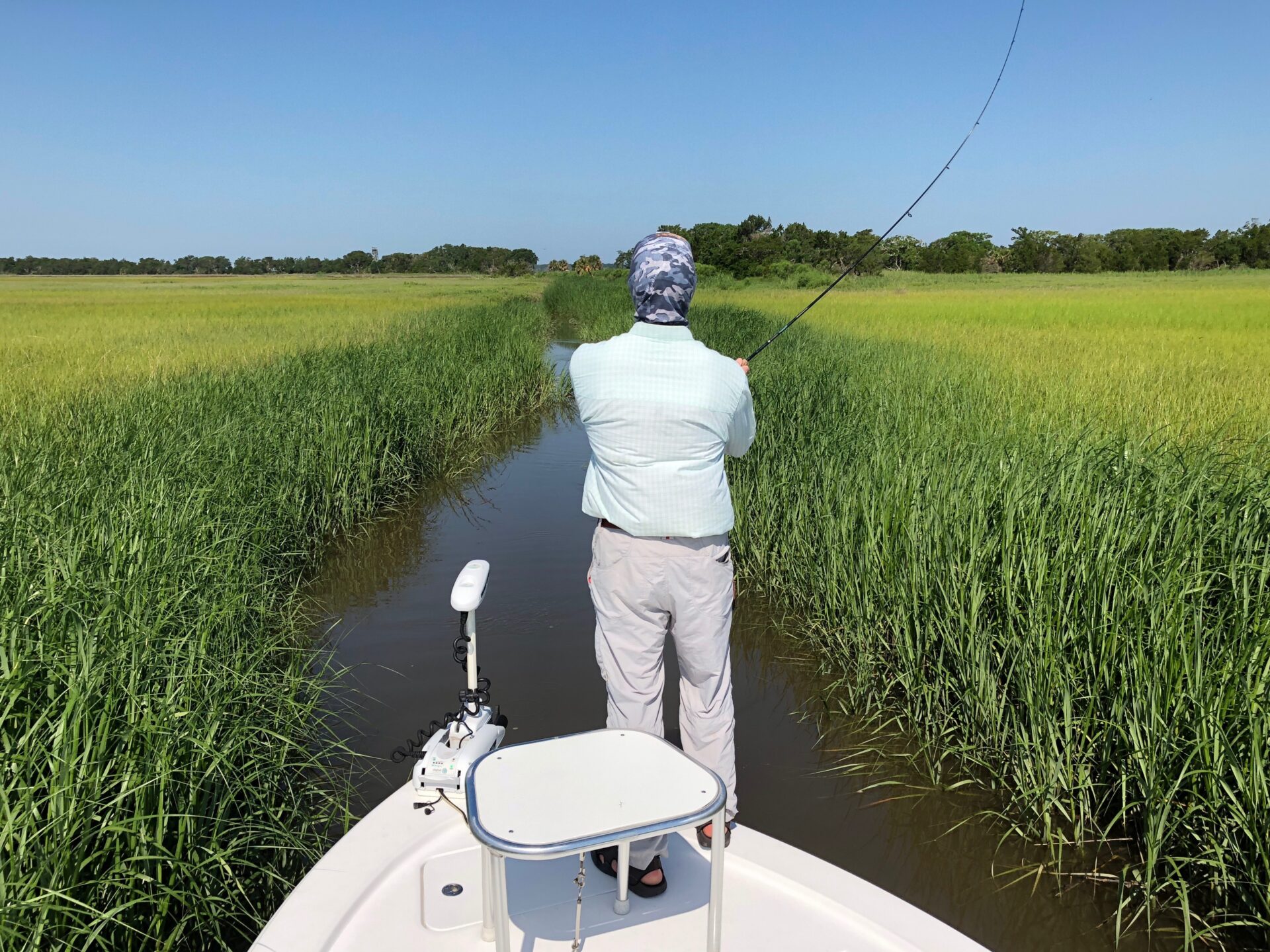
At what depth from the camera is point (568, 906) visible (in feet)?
6.10

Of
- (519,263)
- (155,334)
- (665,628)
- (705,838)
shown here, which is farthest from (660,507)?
(519,263)

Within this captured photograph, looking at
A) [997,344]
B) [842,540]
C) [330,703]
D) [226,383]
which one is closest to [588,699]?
[330,703]

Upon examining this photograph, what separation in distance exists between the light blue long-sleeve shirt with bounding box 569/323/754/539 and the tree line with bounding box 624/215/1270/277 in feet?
131

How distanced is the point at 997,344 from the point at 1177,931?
8073 millimetres

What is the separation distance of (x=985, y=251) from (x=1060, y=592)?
175 feet

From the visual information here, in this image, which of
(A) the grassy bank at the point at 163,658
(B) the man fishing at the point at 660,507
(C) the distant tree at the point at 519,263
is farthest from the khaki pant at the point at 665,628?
(C) the distant tree at the point at 519,263

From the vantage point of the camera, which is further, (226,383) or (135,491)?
(226,383)

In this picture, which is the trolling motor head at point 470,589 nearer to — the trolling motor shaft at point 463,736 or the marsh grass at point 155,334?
the trolling motor shaft at point 463,736

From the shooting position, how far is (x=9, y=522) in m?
3.11

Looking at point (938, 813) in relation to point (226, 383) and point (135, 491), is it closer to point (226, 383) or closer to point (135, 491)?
point (135, 491)

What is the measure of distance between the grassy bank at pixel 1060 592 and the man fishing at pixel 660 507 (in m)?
1.28

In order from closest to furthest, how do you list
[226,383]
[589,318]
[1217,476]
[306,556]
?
1. [1217,476]
2. [306,556]
3. [226,383]
4. [589,318]

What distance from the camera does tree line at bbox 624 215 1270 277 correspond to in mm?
44375

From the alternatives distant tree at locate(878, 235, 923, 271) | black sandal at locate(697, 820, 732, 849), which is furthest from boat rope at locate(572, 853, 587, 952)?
distant tree at locate(878, 235, 923, 271)
